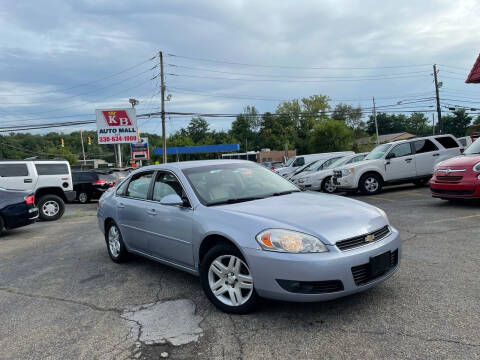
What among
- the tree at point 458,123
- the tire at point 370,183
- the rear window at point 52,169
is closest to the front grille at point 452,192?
the tire at point 370,183

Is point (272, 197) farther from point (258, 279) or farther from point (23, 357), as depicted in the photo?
point (23, 357)

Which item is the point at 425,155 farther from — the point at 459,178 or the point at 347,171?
the point at 459,178

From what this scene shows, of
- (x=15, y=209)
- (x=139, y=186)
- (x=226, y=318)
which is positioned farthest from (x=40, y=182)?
(x=226, y=318)

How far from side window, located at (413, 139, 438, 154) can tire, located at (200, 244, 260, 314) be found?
11.3 meters

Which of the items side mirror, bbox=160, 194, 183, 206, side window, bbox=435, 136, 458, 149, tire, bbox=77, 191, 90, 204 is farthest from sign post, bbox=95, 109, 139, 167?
side mirror, bbox=160, 194, 183, 206

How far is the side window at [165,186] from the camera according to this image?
14.6 ft

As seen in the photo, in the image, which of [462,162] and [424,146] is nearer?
[462,162]

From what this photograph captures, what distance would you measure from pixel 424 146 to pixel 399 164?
45.2 inches

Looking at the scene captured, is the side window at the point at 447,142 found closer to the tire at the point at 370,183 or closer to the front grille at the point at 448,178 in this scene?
the tire at the point at 370,183

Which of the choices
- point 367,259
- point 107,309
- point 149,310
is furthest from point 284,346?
point 107,309

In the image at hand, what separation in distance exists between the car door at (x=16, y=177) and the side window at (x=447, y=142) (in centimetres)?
1380

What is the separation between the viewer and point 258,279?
3227 millimetres

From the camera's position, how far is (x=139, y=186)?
5.25 meters

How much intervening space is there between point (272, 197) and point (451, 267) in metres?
2.30
